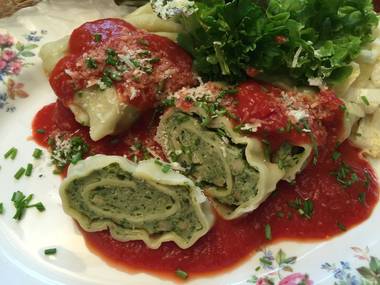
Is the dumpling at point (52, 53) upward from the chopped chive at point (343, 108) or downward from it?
downward

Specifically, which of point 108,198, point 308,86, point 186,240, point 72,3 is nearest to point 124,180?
point 108,198

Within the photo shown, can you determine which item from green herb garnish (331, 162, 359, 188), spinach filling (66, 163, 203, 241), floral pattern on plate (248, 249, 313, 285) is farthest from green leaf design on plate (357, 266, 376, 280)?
spinach filling (66, 163, 203, 241)

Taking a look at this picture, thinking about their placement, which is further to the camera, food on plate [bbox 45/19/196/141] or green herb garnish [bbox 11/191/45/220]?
food on plate [bbox 45/19/196/141]

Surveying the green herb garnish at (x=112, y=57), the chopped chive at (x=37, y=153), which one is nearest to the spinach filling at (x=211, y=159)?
the green herb garnish at (x=112, y=57)

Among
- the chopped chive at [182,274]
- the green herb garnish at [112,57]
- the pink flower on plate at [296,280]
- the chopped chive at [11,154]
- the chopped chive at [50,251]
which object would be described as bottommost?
the chopped chive at [50,251]

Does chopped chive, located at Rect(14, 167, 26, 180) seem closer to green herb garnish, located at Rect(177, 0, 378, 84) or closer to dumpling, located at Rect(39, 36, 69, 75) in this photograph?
dumpling, located at Rect(39, 36, 69, 75)

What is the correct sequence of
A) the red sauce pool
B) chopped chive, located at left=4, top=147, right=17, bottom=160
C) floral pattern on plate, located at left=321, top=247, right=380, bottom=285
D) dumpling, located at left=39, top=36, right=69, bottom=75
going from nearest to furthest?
floral pattern on plate, located at left=321, top=247, right=380, bottom=285
the red sauce pool
chopped chive, located at left=4, top=147, right=17, bottom=160
dumpling, located at left=39, top=36, right=69, bottom=75

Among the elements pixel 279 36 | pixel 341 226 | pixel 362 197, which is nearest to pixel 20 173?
pixel 279 36

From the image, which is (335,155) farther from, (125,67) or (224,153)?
(125,67)

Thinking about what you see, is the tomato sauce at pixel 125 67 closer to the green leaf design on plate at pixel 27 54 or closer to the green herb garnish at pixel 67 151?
the green herb garnish at pixel 67 151
